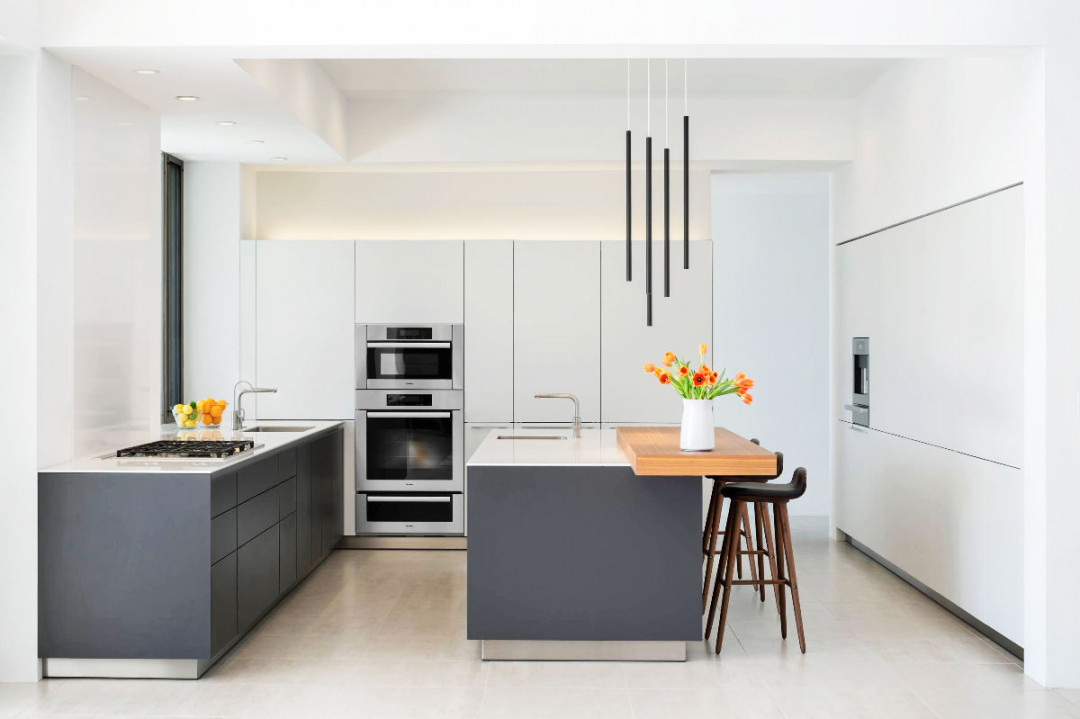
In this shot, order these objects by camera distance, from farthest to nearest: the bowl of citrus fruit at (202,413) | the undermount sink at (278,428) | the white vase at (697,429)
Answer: the undermount sink at (278,428) → the bowl of citrus fruit at (202,413) → the white vase at (697,429)

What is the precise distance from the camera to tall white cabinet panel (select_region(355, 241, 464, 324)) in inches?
258

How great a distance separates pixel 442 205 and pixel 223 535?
139 inches

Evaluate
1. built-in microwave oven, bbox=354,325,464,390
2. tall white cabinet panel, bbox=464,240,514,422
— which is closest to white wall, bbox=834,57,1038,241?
tall white cabinet panel, bbox=464,240,514,422

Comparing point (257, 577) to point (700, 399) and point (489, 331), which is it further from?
point (489, 331)

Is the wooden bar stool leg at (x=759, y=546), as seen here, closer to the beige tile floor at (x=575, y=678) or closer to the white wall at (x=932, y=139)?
the beige tile floor at (x=575, y=678)

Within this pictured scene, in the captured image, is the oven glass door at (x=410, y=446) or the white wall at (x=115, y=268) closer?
the white wall at (x=115, y=268)

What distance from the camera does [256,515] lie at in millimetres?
4531

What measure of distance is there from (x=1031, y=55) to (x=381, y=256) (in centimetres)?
413

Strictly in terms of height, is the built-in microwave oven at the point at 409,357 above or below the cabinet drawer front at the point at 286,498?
above

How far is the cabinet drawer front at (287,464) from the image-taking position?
16.4ft

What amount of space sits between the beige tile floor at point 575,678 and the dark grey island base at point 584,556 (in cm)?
18

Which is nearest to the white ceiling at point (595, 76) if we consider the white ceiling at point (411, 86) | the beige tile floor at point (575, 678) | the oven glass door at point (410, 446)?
the white ceiling at point (411, 86)

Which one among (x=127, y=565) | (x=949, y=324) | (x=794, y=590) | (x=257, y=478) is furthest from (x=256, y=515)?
(x=949, y=324)

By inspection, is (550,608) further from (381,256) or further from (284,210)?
(284,210)
